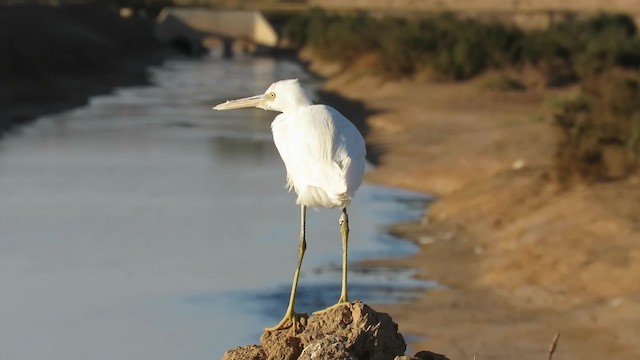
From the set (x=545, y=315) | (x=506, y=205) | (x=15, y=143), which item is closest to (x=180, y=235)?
(x=506, y=205)

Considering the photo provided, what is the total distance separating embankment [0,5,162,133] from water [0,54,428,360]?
26.9ft

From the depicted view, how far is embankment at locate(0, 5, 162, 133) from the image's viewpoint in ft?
148

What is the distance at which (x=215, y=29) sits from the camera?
89625 millimetres

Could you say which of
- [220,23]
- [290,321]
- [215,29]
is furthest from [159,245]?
[220,23]

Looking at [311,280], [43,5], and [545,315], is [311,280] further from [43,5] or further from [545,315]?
[43,5]

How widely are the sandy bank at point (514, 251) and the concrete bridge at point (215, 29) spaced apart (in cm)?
5629

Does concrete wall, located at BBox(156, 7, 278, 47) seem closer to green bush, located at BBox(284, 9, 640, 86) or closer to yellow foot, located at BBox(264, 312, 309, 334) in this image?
green bush, located at BBox(284, 9, 640, 86)

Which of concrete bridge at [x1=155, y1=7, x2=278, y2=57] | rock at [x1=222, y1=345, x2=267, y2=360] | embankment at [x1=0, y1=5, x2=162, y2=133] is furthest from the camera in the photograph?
concrete bridge at [x1=155, y1=7, x2=278, y2=57]

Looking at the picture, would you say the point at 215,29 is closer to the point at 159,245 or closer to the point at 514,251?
the point at 159,245

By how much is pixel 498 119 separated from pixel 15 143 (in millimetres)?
11765

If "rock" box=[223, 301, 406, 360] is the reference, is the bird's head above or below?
above

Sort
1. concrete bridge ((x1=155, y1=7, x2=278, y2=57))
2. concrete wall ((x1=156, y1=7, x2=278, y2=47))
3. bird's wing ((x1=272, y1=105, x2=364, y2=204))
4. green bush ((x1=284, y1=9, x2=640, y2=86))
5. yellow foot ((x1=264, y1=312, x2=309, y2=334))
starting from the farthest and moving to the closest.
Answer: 1. concrete wall ((x1=156, y1=7, x2=278, y2=47))
2. concrete bridge ((x1=155, y1=7, x2=278, y2=57))
3. green bush ((x1=284, y1=9, x2=640, y2=86))
4. yellow foot ((x1=264, y1=312, x2=309, y2=334))
5. bird's wing ((x1=272, y1=105, x2=364, y2=204))

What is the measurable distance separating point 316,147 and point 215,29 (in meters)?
83.6

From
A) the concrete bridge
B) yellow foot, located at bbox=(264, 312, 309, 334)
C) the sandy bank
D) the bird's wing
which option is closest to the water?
the sandy bank
